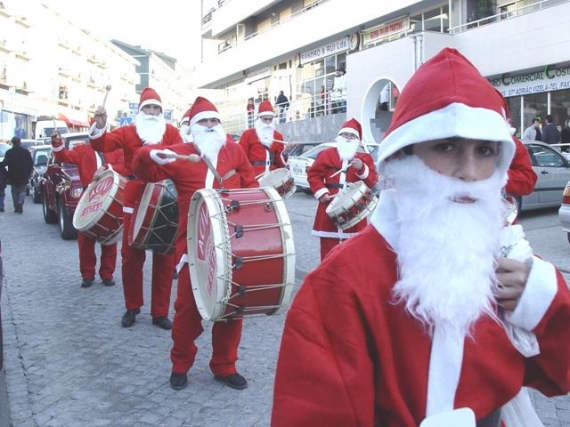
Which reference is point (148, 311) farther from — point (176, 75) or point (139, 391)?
→ point (176, 75)

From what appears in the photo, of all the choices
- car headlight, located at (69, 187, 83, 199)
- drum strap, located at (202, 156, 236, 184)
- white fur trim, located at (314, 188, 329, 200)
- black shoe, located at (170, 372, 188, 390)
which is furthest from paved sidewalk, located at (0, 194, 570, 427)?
car headlight, located at (69, 187, 83, 199)

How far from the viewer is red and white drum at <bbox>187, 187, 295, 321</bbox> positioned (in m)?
3.73

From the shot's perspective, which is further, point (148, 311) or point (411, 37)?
point (411, 37)

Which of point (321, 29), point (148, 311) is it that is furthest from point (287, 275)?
point (321, 29)

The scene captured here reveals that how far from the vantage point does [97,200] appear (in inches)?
271

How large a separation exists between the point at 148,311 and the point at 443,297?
17.4ft

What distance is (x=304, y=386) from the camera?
4.93ft

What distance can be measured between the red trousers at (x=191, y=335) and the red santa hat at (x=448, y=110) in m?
2.90

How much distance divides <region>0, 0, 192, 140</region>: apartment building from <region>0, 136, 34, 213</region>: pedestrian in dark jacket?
8305 mm

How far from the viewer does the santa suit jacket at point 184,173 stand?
4.62 m

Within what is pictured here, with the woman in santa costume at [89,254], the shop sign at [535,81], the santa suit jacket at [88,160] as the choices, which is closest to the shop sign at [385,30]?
the shop sign at [535,81]

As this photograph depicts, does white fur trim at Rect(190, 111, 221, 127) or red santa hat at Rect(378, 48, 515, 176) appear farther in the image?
white fur trim at Rect(190, 111, 221, 127)

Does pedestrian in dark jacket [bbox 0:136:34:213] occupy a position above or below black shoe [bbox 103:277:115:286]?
above

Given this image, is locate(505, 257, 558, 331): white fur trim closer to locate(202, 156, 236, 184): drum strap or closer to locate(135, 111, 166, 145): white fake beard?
locate(202, 156, 236, 184): drum strap
